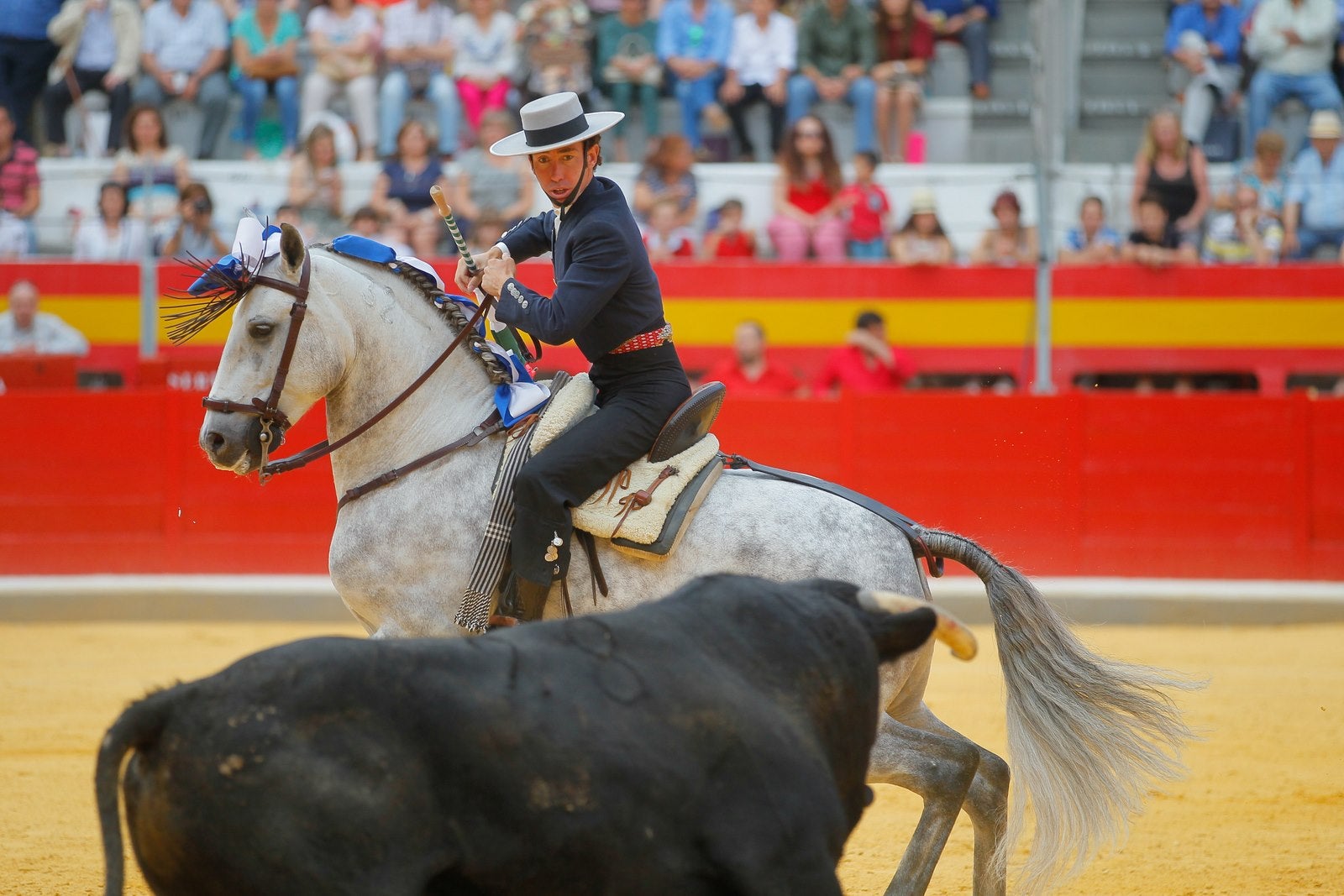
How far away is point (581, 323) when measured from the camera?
421cm

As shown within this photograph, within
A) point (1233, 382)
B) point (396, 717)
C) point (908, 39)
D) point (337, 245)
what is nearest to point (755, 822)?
point (396, 717)

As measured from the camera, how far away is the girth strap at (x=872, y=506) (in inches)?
172

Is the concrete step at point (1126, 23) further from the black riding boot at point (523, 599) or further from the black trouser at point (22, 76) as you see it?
the black riding boot at point (523, 599)

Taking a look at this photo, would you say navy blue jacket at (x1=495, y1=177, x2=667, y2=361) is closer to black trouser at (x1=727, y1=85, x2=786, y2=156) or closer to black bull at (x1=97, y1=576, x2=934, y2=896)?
black bull at (x1=97, y1=576, x2=934, y2=896)

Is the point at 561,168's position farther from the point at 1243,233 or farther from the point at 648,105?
the point at 648,105

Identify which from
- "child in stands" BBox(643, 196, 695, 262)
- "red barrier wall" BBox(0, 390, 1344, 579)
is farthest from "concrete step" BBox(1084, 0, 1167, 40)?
"red barrier wall" BBox(0, 390, 1344, 579)

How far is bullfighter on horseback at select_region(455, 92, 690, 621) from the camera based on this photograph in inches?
164

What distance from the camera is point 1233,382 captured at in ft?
34.5

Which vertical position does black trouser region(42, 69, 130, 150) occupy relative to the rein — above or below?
above

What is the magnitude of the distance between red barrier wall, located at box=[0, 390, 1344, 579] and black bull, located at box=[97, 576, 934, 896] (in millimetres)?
7077

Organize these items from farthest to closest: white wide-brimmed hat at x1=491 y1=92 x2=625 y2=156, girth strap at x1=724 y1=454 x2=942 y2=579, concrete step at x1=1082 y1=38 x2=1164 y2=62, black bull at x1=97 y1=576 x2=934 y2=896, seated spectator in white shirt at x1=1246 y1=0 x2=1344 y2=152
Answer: concrete step at x1=1082 y1=38 x2=1164 y2=62 < seated spectator in white shirt at x1=1246 y1=0 x2=1344 y2=152 < girth strap at x1=724 y1=454 x2=942 y2=579 < white wide-brimmed hat at x1=491 y1=92 x2=625 y2=156 < black bull at x1=97 y1=576 x2=934 y2=896

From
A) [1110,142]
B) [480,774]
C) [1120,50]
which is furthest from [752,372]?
[480,774]

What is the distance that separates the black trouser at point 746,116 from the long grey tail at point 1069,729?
26.7 feet

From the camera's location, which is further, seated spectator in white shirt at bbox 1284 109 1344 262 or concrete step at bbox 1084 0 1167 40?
concrete step at bbox 1084 0 1167 40
